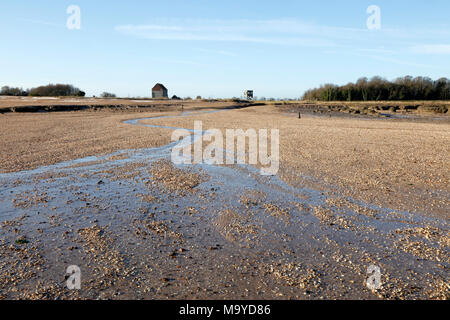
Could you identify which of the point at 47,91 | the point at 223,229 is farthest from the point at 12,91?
the point at 223,229

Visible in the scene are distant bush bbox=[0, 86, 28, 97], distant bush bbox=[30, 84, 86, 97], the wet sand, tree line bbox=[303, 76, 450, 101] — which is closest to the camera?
the wet sand

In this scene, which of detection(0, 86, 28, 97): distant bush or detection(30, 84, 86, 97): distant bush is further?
detection(30, 84, 86, 97): distant bush

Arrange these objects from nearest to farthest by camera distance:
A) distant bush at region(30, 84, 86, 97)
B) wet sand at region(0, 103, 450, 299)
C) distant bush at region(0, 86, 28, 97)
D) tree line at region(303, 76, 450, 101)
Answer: wet sand at region(0, 103, 450, 299) → tree line at region(303, 76, 450, 101) → distant bush at region(0, 86, 28, 97) → distant bush at region(30, 84, 86, 97)

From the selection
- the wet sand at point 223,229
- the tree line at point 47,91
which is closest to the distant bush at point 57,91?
the tree line at point 47,91

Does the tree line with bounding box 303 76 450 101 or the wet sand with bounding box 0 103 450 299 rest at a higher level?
the tree line with bounding box 303 76 450 101

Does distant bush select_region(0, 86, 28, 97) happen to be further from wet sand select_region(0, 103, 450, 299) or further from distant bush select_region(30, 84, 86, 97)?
wet sand select_region(0, 103, 450, 299)

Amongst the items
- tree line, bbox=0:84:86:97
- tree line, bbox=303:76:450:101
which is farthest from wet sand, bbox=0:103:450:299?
tree line, bbox=0:84:86:97

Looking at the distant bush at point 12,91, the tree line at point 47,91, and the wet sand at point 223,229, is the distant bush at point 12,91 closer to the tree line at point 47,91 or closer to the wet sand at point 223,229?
the tree line at point 47,91

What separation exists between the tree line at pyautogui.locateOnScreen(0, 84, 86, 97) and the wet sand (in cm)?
10046

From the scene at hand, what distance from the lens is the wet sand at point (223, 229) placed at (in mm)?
5328

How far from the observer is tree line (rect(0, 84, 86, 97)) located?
98919 millimetres

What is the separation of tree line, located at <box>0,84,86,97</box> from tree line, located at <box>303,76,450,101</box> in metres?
84.8

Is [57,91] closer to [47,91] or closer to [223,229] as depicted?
[47,91]

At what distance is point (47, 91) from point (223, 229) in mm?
113815
